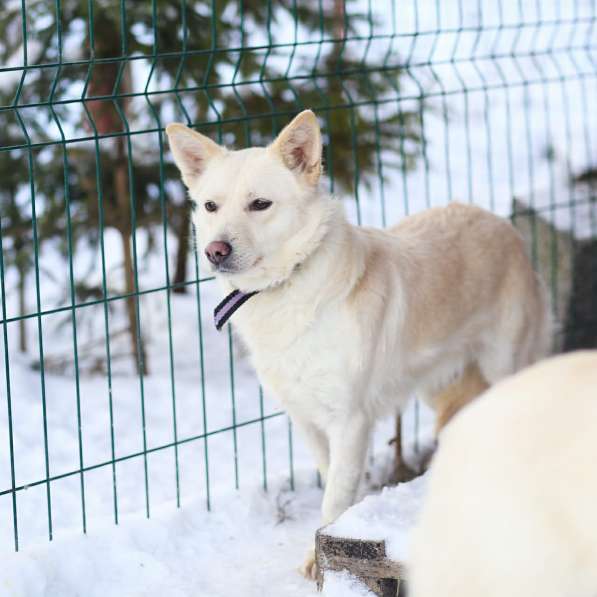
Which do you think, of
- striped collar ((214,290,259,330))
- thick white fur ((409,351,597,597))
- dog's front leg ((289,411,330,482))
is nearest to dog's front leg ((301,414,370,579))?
dog's front leg ((289,411,330,482))

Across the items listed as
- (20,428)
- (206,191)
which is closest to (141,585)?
(206,191)

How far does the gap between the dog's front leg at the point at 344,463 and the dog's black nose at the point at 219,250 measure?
0.76 meters

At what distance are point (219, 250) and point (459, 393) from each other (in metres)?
1.59

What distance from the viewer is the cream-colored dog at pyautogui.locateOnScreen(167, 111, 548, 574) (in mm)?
3529

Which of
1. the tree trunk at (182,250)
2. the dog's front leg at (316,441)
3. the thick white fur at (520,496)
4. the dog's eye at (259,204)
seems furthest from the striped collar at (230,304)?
the tree trunk at (182,250)

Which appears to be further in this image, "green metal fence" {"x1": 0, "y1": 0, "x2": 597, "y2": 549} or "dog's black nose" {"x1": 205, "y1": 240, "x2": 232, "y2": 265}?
"green metal fence" {"x1": 0, "y1": 0, "x2": 597, "y2": 549}

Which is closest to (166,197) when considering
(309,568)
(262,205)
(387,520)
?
(262,205)

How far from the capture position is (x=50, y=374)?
605 centimetres

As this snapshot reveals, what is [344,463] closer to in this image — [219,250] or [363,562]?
[363,562]

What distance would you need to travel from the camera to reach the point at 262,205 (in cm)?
353

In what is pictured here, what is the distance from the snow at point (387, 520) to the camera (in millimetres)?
3168

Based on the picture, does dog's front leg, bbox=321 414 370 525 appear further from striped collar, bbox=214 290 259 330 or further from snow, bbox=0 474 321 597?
striped collar, bbox=214 290 259 330

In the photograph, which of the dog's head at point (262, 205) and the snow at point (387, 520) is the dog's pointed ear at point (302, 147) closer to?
the dog's head at point (262, 205)

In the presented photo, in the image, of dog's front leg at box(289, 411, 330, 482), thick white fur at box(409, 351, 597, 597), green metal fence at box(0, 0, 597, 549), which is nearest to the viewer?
thick white fur at box(409, 351, 597, 597)
